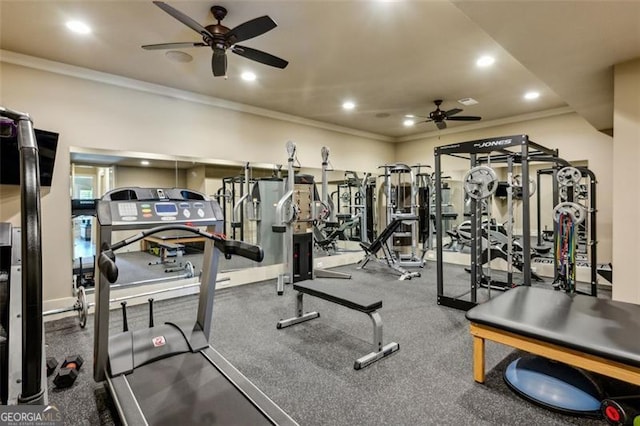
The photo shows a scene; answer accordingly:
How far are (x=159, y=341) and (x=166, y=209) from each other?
38.8 inches

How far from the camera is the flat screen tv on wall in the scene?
329 centimetres

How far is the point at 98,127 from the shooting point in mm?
4129

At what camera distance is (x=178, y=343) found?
245cm

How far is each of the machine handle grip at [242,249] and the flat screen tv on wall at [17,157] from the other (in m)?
2.48

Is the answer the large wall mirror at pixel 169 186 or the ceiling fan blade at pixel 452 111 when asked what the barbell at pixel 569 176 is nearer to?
the ceiling fan blade at pixel 452 111

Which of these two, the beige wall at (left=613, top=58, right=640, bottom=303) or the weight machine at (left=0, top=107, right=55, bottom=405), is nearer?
the weight machine at (left=0, top=107, right=55, bottom=405)

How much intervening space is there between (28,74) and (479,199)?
17.2 feet

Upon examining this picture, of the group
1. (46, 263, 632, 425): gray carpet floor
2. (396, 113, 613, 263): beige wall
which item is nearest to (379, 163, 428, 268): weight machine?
(396, 113, 613, 263): beige wall

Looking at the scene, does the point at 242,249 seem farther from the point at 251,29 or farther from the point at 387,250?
the point at 387,250

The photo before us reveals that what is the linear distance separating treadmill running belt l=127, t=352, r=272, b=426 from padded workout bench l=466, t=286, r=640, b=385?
1605mm

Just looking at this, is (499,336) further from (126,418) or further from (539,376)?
(126,418)

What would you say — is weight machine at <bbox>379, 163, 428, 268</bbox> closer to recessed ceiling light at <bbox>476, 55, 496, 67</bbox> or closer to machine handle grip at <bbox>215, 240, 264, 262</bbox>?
recessed ceiling light at <bbox>476, 55, 496, 67</bbox>

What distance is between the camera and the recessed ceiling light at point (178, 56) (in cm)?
361

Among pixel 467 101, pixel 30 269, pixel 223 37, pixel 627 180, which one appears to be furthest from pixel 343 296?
pixel 467 101
